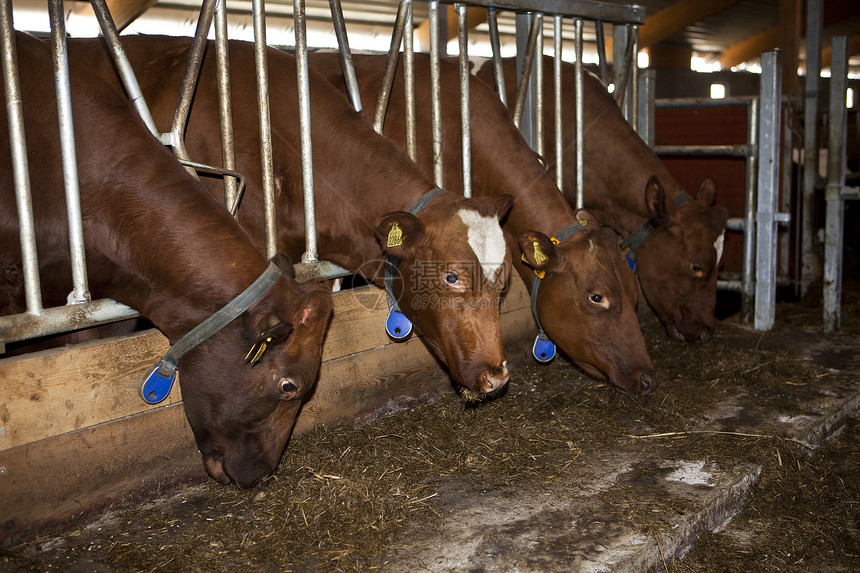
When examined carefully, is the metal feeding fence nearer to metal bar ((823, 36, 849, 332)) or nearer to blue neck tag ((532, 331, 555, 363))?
metal bar ((823, 36, 849, 332))

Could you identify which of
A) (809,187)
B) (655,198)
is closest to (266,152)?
(655,198)

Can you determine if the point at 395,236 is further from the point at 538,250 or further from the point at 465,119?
the point at 465,119

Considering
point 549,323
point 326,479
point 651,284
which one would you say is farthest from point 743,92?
point 326,479

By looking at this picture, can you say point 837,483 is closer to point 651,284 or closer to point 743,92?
point 651,284

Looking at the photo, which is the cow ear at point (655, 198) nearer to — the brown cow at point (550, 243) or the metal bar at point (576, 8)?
the brown cow at point (550, 243)

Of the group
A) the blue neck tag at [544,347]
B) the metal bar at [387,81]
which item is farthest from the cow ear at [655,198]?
the metal bar at [387,81]

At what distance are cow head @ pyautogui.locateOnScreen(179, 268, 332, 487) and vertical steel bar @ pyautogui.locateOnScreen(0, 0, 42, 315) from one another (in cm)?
57

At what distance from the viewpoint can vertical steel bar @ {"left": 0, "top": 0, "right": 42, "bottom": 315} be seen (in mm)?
2607

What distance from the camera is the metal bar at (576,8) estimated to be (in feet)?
14.7

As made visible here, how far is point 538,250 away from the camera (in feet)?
12.6

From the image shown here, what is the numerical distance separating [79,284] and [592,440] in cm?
226

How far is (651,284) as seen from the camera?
5285mm

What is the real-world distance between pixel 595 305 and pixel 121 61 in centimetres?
238

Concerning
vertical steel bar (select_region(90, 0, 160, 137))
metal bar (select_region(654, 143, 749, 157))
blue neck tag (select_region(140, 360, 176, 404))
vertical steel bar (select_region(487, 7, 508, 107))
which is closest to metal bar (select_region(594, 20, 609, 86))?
metal bar (select_region(654, 143, 749, 157))
